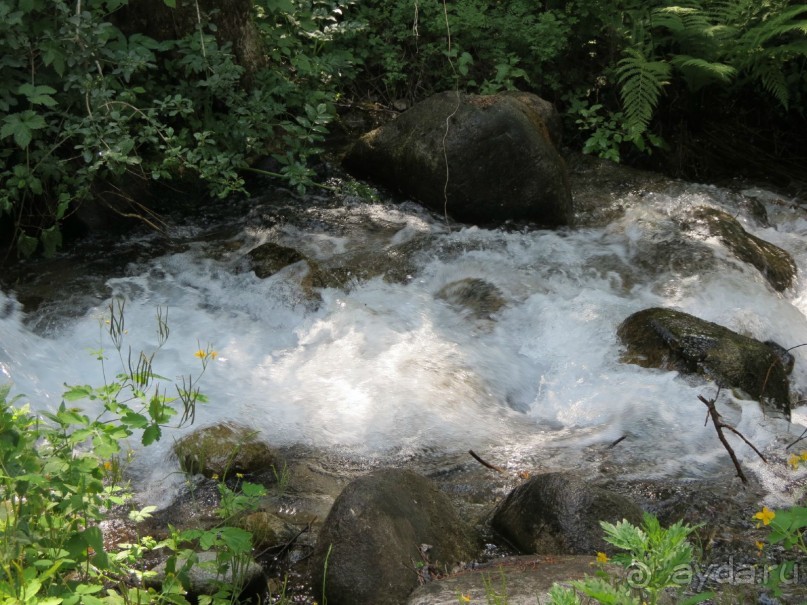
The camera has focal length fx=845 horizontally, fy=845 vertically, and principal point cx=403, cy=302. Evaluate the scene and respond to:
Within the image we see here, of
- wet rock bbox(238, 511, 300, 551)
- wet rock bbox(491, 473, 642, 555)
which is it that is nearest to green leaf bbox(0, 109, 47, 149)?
wet rock bbox(238, 511, 300, 551)

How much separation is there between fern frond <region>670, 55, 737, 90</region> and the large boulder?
1.60m

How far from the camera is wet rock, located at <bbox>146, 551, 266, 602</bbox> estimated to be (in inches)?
→ 101

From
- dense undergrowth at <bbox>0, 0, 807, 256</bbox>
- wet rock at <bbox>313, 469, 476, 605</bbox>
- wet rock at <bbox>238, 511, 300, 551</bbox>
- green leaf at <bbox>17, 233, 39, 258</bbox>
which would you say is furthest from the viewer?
A: green leaf at <bbox>17, 233, 39, 258</bbox>

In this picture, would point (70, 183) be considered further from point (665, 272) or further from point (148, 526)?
point (665, 272)

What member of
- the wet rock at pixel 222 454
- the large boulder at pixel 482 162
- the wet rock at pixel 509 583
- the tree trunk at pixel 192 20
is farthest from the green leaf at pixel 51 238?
the wet rock at pixel 509 583

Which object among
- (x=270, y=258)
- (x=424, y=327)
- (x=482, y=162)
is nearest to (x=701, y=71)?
(x=482, y=162)

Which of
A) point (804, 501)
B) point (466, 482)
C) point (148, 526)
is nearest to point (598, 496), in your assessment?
point (466, 482)

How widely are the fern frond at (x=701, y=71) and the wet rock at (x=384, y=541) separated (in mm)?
5209

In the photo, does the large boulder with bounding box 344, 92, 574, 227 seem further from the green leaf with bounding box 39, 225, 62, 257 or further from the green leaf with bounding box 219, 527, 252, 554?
the green leaf with bounding box 219, 527, 252, 554

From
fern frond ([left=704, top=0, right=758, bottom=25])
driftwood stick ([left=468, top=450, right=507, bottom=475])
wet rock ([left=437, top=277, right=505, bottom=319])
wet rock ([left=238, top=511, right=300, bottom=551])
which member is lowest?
driftwood stick ([left=468, top=450, right=507, bottom=475])

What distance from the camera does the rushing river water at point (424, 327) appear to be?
4156mm

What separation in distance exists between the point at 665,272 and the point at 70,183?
394cm

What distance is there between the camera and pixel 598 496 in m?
3.14

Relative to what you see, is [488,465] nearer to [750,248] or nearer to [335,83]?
[750,248]
